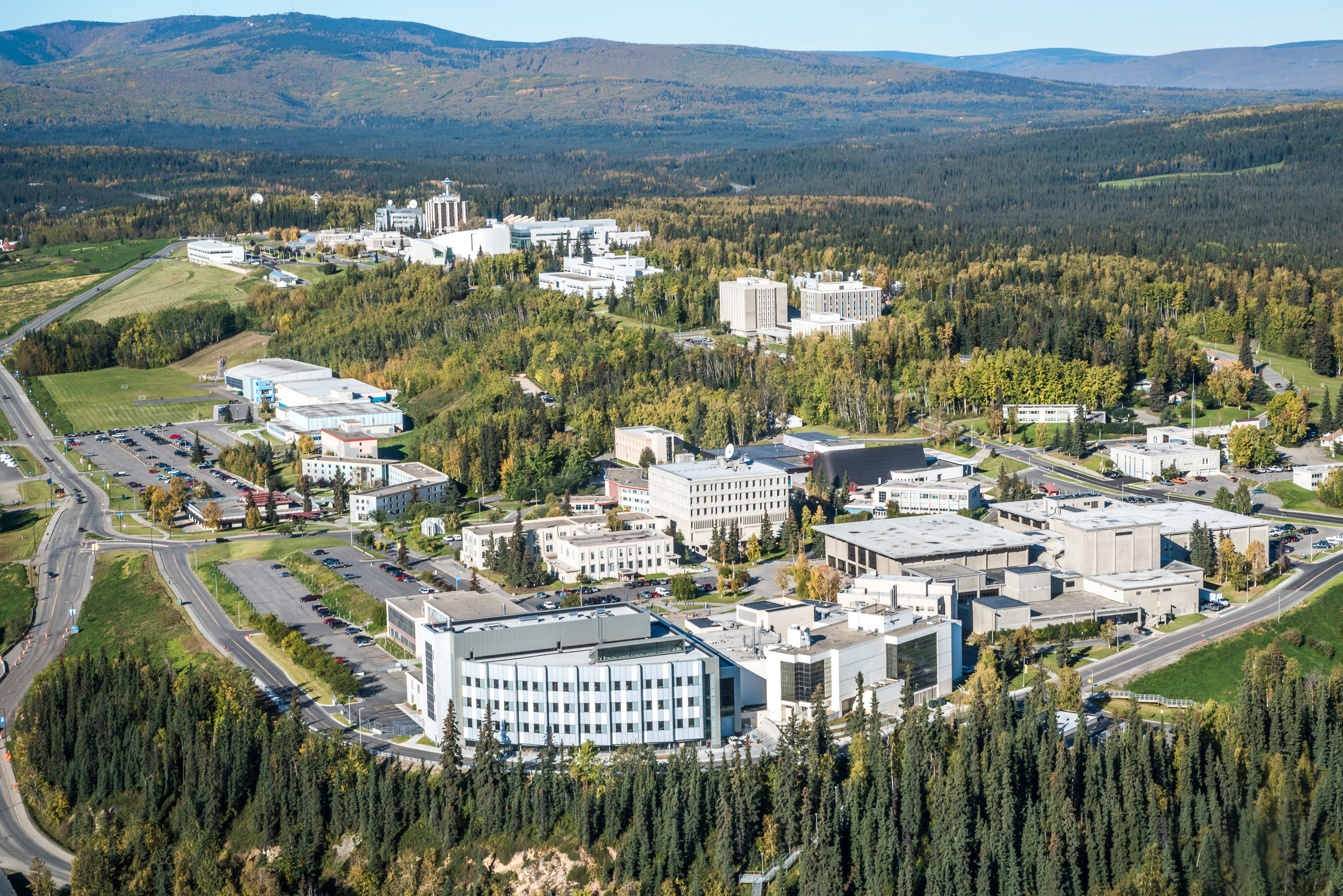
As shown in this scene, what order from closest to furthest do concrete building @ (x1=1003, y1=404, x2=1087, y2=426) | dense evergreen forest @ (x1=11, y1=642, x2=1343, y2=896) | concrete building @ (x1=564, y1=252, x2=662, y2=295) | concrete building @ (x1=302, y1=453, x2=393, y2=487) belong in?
dense evergreen forest @ (x1=11, y1=642, x2=1343, y2=896) < concrete building @ (x1=302, y1=453, x2=393, y2=487) < concrete building @ (x1=1003, y1=404, x2=1087, y2=426) < concrete building @ (x1=564, y1=252, x2=662, y2=295)

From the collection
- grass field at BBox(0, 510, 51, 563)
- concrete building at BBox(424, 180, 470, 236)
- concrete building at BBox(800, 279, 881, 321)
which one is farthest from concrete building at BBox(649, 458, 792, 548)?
concrete building at BBox(424, 180, 470, 236)

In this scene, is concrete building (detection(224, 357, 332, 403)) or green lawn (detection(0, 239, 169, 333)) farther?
green lawn (detection(0, 239, 169, 333))

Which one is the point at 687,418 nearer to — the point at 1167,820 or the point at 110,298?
the point at 1167,820

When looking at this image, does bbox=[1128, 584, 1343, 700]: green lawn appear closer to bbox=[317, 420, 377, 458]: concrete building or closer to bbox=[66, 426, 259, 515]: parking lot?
bbox=[317, 420, 377, 458]: concrete building

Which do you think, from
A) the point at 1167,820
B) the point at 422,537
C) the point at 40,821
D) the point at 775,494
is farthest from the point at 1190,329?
the point at 40,821

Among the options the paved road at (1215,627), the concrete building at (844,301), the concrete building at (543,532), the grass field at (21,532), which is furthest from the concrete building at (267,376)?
the paved road at (1215,627)

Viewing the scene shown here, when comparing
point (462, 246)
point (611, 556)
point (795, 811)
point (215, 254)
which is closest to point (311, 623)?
point (611, 556)

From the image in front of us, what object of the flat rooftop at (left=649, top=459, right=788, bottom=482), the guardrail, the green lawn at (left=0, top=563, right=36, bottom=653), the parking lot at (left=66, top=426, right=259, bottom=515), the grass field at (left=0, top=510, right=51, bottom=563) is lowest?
the green lawn at (left=0, top=563, right=36, bottom=653)
